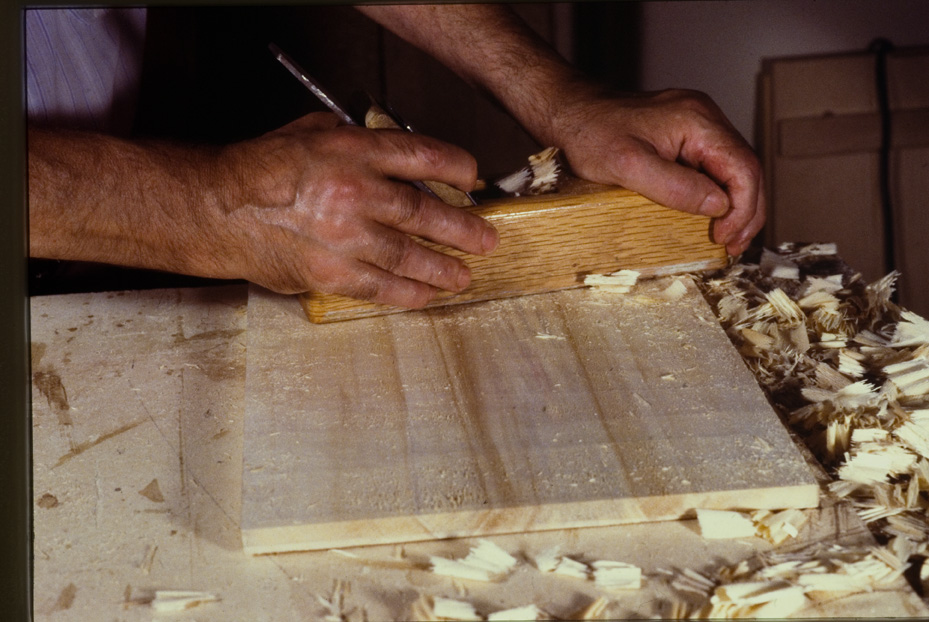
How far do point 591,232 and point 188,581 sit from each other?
0.77m

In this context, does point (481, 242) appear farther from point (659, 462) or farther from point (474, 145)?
point (474, 145)

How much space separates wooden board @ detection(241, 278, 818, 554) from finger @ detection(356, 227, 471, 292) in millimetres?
61

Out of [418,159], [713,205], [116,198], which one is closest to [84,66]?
[116,198]

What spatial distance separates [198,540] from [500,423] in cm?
36

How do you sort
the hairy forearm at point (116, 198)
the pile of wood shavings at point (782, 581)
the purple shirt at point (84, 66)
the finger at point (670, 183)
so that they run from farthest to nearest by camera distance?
1. the purple shirt at point (84, 66)
2. the finger at point (670, 183)
3. the hairy forearm at point (116, 198)
4. the pile of wood shavings at point (782, 581)

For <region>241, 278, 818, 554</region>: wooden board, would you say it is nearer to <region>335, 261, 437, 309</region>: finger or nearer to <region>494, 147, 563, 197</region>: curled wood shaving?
<region>335, 261, 437, 309</region>: finger

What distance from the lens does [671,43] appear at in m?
2.83

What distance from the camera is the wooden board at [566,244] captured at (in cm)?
132

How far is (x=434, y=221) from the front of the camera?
1.26 metres

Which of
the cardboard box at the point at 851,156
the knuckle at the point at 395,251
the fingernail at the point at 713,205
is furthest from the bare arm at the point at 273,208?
the cardboard box at the point at 851,156

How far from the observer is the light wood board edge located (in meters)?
0.92

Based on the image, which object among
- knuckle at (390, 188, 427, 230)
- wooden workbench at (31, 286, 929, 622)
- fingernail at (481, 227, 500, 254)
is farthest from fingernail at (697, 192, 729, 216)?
wooden workbench at (31, 286, 929, 622)

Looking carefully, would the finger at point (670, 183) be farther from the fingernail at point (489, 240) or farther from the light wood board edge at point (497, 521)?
the light wood board edge at point (497, 521)

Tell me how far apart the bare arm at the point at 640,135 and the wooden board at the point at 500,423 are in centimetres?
17
